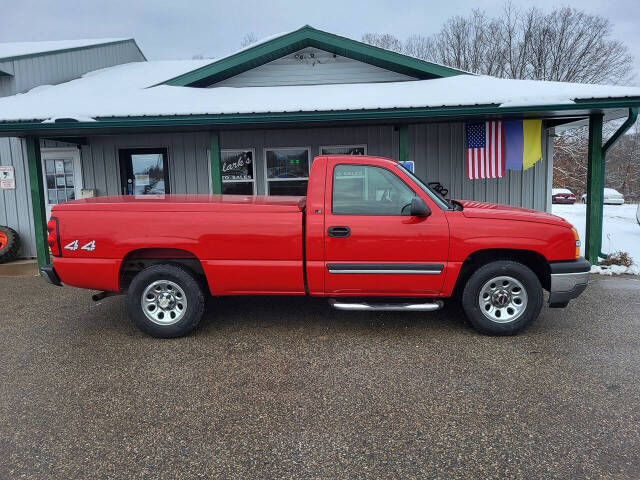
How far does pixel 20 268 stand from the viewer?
9164 mm

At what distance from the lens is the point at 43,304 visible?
252 inches

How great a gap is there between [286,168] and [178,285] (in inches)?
231

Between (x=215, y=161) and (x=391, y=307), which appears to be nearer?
(x=391, y=307)

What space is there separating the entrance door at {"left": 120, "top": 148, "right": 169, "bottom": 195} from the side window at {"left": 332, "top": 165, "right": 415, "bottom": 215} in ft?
22.2

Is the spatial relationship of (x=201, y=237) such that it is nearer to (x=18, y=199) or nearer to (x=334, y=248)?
(x=334, y=248)

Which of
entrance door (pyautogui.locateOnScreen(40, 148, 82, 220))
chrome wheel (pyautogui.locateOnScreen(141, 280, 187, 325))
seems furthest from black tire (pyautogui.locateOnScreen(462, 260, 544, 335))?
entrance door (pyautogui.locateOnScreen(40, 148, 82, 220))

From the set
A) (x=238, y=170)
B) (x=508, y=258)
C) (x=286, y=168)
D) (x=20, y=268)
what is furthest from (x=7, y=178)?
(x=508, y=258)

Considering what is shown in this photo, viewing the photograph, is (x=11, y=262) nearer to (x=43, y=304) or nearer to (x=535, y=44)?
(x=43, y=304)

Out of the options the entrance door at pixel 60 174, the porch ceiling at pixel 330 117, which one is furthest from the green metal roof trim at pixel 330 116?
the entrance door at pixel 60 174

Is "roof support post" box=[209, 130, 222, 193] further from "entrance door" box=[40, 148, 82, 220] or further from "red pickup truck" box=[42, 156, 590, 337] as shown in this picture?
"entrance door" box=[40, 148, 82, 220]

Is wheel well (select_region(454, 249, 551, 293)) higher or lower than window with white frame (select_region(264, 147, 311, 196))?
lower

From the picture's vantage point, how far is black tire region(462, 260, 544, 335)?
4641 mm

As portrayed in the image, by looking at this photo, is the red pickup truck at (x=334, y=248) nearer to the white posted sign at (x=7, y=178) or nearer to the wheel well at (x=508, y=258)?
the wheel well at (x=508, y=258)

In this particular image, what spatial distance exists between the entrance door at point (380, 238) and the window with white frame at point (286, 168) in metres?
5.52
